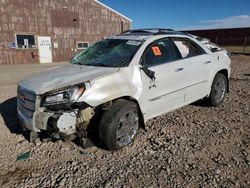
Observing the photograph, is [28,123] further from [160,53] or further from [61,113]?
[160,53]

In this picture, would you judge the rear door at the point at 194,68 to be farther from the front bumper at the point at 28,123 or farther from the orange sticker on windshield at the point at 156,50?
the front bumper at the point at 28,123

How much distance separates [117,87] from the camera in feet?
12.8

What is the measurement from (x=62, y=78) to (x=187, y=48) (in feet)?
8.44

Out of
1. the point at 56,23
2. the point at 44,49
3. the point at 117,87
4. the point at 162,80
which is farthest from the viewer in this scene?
Result: the point at 56,23

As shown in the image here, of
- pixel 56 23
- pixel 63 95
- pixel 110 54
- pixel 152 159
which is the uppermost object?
pixel 56 23

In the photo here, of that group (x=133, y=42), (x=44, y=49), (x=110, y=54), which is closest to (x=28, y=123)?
(x=110, y=54)

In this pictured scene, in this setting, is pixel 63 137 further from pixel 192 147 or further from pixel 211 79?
pixel 211 79

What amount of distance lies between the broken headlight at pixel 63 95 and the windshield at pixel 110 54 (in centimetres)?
89

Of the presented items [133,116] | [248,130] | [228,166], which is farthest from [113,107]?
[248,130]

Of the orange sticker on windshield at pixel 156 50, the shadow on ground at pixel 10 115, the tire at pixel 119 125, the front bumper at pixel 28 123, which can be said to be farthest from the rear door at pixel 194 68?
the shadow on ground at pixel 10 115

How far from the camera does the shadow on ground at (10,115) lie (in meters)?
5.12

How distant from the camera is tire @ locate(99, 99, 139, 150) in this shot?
3768 millimetres

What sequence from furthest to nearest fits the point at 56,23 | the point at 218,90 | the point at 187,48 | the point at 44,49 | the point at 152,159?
the point at 56,23 → the point at 44,49 → the point at 218,90 → the point at 187,48 → the point at 152,159

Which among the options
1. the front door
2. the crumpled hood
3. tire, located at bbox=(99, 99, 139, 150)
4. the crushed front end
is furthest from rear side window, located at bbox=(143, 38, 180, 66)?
the front door
